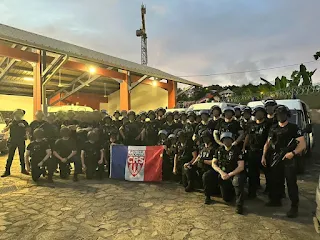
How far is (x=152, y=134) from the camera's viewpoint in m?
7.72

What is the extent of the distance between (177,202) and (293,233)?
2079 mm

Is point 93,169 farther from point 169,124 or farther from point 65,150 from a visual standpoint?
point 169,124

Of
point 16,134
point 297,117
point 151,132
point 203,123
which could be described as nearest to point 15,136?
point 16,134

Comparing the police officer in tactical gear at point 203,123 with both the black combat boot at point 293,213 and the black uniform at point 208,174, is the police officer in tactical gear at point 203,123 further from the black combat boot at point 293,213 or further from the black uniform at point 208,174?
the black combat boot at point 293,213

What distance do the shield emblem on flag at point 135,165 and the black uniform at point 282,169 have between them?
3.13m

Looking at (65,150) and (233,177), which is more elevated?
(65,150)

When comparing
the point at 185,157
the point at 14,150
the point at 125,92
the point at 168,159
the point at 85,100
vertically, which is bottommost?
the point at 168,159

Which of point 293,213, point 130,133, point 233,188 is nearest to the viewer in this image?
point 293,213

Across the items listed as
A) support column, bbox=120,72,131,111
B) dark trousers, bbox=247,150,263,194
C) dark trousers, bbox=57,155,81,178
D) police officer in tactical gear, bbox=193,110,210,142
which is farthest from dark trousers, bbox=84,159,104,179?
support column, bbox=120,72,131,111

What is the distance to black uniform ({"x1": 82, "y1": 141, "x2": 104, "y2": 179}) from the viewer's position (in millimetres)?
7203

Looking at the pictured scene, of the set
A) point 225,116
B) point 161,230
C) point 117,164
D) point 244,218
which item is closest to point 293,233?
point 244,218

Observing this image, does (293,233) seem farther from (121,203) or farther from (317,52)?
(317,52)

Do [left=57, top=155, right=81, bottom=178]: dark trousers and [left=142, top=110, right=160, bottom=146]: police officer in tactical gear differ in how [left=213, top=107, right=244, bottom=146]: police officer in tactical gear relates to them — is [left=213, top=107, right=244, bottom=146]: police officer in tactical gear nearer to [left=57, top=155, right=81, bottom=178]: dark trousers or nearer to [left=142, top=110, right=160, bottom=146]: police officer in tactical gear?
[left=142, top=110, right=160, bottom=146]: police officer in tactical gear

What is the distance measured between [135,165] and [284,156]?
12.0 feet
